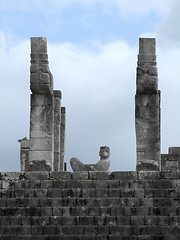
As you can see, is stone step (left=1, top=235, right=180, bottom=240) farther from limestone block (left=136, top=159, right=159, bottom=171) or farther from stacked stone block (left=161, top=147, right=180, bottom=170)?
stacked stone block (left=161, top=147, right=180, bottom=170)

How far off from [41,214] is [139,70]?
7008 mm

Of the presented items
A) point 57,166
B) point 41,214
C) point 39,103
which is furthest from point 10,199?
point 57,166

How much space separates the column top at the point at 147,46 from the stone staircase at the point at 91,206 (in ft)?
18.1

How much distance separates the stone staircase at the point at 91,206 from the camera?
1681 cm

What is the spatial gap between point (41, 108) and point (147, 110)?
350 cm

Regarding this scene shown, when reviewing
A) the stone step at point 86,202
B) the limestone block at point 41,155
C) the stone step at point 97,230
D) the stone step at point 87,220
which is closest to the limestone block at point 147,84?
the limestone block at point 41,155

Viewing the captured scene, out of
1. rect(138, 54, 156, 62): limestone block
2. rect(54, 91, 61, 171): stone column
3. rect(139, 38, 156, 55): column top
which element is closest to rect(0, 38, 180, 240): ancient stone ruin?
rect(138, 54, 156, 62): limestone block

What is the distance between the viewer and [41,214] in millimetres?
17516

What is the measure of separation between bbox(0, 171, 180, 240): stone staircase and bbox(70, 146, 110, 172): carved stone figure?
7.75 feet

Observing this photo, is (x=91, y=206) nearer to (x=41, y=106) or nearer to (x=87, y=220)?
(x=87, y=220)

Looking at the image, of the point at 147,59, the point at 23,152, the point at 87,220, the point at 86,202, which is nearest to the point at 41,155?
the point at 147,59

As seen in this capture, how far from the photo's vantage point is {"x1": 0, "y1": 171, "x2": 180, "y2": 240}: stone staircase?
16812 millimetres

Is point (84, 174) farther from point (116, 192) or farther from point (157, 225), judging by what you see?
point (157, 225)

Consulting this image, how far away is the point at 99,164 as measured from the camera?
22.5m
